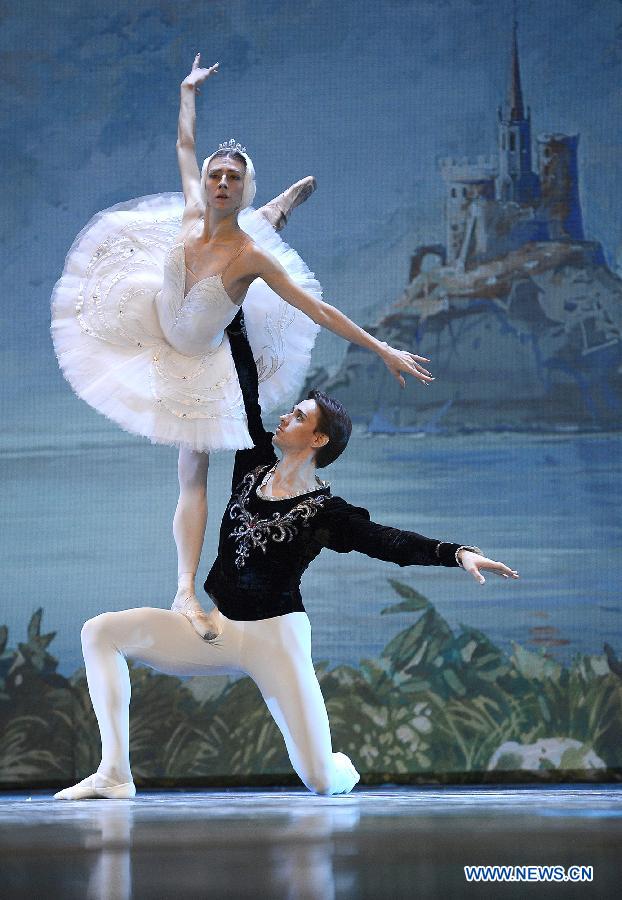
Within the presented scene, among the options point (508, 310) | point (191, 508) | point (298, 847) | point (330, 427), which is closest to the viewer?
point (298, 847)

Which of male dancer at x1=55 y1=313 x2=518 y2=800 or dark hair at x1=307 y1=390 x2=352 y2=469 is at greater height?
dark hair at x1=307 y1=390 x2=352 y2=469

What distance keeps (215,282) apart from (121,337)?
1.65 feet

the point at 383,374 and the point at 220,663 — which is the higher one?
the point at 383,374

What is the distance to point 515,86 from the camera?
6.76 meters

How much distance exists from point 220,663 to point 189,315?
1.10 meters

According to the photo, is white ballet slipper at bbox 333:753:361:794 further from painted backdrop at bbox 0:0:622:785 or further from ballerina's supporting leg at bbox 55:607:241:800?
painted backdrop at bbox 0:0:622:785

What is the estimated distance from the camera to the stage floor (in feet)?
8.04

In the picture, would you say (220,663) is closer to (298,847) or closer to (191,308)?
(191,308)

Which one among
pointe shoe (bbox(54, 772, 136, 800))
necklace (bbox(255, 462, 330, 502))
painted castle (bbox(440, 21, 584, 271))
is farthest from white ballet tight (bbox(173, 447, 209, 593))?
painted castle (bbox(440, 21, 584, 271))

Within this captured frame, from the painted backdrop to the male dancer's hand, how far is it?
278cm

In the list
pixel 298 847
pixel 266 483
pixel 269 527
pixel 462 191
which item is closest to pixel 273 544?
pixel 269 527

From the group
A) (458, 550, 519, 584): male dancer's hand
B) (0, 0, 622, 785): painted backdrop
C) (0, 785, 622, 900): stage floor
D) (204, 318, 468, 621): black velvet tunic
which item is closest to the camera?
(0, 785, 622, 900): stage floor

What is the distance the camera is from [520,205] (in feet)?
22.3

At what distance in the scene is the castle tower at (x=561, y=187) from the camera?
22.2 ft
